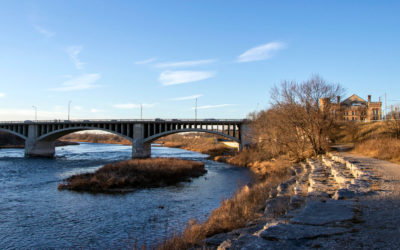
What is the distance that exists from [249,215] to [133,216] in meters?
6.72

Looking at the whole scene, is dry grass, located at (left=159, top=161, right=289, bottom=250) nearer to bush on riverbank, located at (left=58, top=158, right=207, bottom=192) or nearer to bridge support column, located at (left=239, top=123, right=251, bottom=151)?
bush on riverbank, located at (left=58, top=158, right=207, bottom=192)

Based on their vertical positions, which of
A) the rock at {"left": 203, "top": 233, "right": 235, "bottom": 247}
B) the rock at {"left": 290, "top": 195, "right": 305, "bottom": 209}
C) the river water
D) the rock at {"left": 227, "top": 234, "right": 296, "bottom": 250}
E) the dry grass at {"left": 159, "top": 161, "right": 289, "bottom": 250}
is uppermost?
the rock at {"left": 227, "top": 234, "right": 296, "bottom": 250}

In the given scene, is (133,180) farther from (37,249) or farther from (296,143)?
(296,143)

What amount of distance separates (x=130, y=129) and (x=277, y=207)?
56.3 meters

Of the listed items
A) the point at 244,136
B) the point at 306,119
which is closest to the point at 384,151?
the point at 306,119

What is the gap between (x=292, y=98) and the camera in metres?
28.9

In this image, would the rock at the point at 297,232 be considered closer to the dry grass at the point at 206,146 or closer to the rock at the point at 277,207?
the rock at the point at 277,207

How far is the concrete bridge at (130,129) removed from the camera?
56.3m

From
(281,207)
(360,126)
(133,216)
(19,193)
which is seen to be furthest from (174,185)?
(360,126)

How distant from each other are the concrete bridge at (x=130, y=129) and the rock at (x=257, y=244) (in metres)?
48.5

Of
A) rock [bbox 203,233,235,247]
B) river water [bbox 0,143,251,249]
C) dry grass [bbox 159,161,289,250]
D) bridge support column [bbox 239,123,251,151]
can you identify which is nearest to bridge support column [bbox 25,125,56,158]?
bridge support column [bbox 239,123,251,151]

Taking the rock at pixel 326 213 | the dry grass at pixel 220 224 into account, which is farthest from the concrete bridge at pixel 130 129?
the rock at pixel 326 213

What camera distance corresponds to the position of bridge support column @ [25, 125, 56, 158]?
62.5 m

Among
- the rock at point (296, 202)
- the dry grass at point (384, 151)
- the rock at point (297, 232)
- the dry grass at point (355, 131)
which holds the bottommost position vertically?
the rock at point (296, 202)
